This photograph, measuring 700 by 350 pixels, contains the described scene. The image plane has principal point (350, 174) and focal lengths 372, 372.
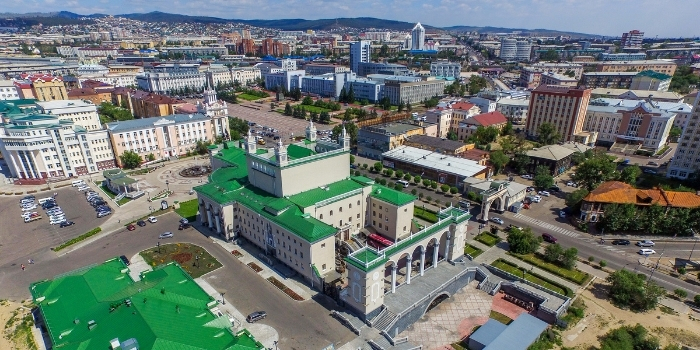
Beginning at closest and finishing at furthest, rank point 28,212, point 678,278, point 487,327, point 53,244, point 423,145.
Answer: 1. point 487,327
2. point 678,278
3. point 53,244
4. point 28,212
5. point 423,145

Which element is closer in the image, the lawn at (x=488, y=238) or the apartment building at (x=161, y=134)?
the lawn at (x=488, y=238)

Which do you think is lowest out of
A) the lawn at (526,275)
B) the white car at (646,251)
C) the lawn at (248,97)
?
the lawn at (248,97)

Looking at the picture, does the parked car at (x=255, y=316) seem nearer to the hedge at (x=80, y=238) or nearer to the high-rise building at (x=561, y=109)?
the hedge at (x=80, y=238)

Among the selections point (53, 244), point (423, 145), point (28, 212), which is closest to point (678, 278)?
point (423, 145)

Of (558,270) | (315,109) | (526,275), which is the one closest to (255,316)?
(526,275)

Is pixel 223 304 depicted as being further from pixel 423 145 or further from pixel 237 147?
pixel 423 145

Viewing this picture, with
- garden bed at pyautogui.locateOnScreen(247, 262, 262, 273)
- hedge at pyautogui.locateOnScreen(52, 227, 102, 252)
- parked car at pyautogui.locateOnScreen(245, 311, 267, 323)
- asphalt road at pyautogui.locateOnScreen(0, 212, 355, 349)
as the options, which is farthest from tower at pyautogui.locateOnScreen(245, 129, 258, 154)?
hedge at pyautogui.locateOnScreen(52, 227, 102, 252)

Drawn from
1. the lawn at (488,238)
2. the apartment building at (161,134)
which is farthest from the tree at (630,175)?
the apartment building at (161,134)
